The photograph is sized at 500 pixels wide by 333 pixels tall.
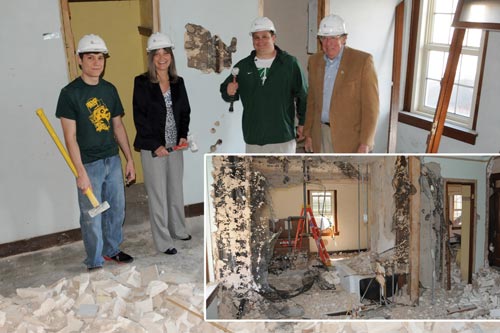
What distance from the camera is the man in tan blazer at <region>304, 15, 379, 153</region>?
358 cm

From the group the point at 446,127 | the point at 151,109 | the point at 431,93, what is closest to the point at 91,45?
the point at 151,109

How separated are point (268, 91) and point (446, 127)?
2068 mm

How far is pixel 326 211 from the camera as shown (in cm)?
255

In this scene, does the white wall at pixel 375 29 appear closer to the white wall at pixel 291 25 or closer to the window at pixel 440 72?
the window at pixel 440 72

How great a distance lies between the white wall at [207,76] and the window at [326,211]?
2.13 meters

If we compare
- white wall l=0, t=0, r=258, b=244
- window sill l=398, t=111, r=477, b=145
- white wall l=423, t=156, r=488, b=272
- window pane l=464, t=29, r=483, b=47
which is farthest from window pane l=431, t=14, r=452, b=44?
white wall l=423, t=156, r=488, b=272

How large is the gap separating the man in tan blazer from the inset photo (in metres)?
1.10

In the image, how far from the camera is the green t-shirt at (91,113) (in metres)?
3.49

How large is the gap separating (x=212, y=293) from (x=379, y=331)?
0.91 m

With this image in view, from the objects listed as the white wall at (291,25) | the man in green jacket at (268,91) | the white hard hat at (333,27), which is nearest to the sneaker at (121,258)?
the man in green jacket at (268,91)

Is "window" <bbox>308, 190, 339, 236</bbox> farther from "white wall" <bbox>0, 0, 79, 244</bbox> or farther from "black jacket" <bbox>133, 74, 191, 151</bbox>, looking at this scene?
"white wall" <bbox>0, 0, 79, 244</bbox>

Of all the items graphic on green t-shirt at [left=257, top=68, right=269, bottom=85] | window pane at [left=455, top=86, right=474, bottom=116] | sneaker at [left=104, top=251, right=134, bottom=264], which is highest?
graphic on green t-shirt at [left=257, top=68, right=269, bottom=85]

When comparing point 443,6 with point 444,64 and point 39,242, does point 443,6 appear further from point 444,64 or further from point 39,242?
point 39,242

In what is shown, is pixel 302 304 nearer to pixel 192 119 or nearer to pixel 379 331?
pixel 379 331
